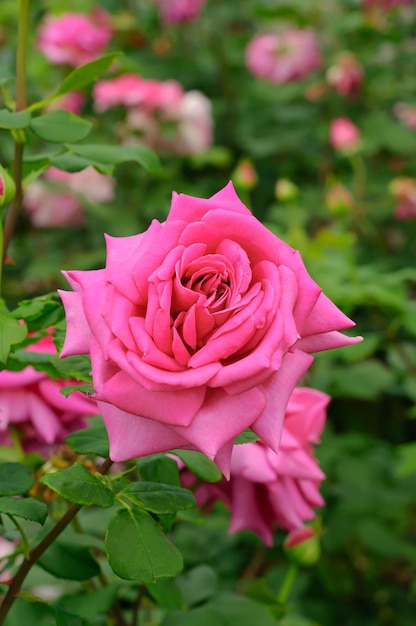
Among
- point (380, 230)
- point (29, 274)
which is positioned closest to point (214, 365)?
point (29, 274)

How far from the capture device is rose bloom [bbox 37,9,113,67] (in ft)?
6.14

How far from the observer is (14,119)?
0.56 metres

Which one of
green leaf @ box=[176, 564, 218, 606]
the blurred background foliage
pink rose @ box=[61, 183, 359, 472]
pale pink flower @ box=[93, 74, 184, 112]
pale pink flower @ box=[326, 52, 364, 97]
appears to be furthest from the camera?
pale pink flower @ box=[326, 52, 364, 97]

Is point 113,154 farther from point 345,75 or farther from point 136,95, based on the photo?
point 345,75

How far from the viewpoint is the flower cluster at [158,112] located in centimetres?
173

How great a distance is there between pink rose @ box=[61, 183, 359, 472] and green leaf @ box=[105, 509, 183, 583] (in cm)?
5

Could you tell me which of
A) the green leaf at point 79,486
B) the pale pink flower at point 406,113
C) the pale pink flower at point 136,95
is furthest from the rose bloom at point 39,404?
the pale pink flower at point 406,113

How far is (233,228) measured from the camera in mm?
465

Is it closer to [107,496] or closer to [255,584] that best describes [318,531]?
[255,584]

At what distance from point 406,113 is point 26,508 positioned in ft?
6.39

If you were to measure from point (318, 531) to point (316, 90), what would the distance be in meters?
1.46

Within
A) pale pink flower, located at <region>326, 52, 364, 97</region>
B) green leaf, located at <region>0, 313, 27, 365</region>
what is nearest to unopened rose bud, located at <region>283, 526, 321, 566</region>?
green leaf, located at <region>0, 313, 27, 365</region>

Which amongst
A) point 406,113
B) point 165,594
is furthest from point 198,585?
point 406,113

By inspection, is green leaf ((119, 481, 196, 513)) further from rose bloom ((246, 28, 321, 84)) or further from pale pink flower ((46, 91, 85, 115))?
rose bloom ((246, 28, 321, 84))
